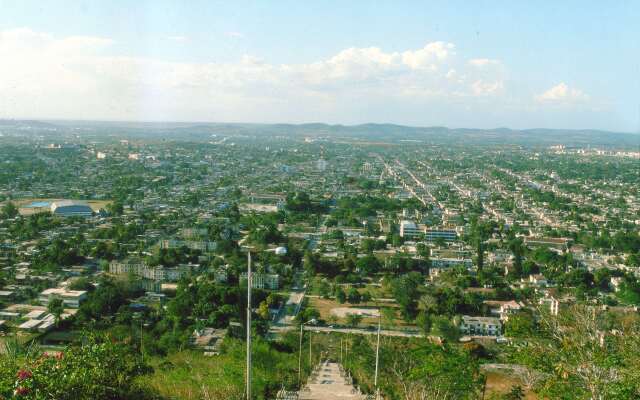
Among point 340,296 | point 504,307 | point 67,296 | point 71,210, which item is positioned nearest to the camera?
point 67,296

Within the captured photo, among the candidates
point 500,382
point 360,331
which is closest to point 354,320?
point 360,331

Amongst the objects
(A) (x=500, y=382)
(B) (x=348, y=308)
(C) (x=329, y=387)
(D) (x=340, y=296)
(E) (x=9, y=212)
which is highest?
(C) (x=329, y=387)

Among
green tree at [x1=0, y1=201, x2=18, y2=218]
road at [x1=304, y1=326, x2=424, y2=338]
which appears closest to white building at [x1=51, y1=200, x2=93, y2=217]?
green tree at [x1=0, y1=201, x2=18, y2=218]

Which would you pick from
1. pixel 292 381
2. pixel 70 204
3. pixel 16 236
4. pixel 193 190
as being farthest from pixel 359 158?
pixel 292 381

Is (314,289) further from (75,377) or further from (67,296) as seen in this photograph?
(75,377)

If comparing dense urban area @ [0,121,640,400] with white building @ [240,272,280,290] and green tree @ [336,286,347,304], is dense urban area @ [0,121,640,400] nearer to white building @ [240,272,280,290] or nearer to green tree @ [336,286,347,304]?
white building @ [240,272,280,290]

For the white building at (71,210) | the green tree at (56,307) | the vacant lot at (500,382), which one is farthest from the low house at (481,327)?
the white building at (71,210)

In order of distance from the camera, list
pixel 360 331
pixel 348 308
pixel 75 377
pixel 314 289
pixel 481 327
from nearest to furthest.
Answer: pixel 75 377 < pixel 360 331 < pixel 481 327 < pixel 348 308 < pixel 314 289

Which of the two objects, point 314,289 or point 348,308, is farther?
point 314,289

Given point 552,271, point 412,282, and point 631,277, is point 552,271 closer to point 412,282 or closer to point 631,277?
point 631,277
